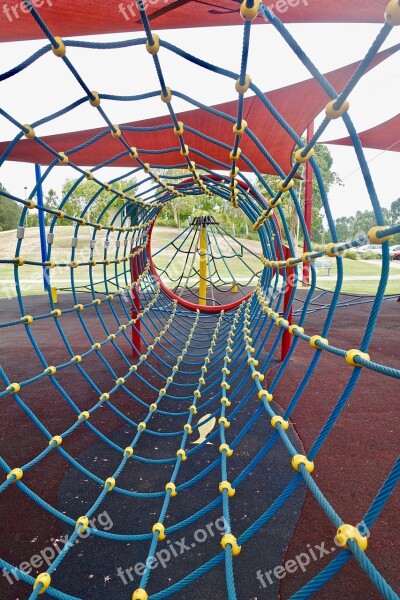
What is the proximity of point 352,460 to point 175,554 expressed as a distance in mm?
814

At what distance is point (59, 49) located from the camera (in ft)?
2.87

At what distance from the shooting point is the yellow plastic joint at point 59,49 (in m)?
0.86

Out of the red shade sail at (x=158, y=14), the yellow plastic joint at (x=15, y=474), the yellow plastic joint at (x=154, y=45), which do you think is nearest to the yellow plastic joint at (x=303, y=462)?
the yellow plastic joint at (x=15, y=474)

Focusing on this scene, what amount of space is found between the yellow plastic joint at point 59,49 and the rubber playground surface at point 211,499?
1.18 m

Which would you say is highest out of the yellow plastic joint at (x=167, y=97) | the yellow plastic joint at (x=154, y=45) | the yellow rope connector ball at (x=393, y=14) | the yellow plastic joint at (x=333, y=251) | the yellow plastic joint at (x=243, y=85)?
the yellow plastic joint at (x=154, y=45)

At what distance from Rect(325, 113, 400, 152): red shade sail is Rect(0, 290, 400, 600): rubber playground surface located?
8.96 ft

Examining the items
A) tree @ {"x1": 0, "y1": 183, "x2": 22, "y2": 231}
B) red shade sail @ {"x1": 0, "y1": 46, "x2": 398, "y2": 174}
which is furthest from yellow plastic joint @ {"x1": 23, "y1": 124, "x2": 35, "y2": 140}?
tree @ {"x1": 0, "y1": 183, "x2": 22, "y2": 231}

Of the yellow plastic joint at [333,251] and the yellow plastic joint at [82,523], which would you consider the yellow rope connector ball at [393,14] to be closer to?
the yellow plastic joint at [333,251]

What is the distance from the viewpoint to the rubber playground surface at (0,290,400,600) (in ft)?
3.24

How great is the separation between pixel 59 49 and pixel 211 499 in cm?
136

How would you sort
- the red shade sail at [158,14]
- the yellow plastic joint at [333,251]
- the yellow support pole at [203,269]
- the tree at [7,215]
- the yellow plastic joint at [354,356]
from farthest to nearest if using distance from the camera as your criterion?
the tree at [7,215] → the yellow support pole at [203,269] → the red shade sail at [158,14] → the yellow plastic joint at [333,251] → the yellow plastic joint at [354,356]

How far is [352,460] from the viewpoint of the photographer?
1521 mm

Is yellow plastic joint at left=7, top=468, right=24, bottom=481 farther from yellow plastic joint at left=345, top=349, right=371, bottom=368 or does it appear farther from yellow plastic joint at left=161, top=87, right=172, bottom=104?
yellow plastic joint at left=161, top=87, right=172, bottom=104

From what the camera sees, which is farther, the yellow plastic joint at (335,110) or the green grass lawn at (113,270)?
the green grass lawn at (113,270)
